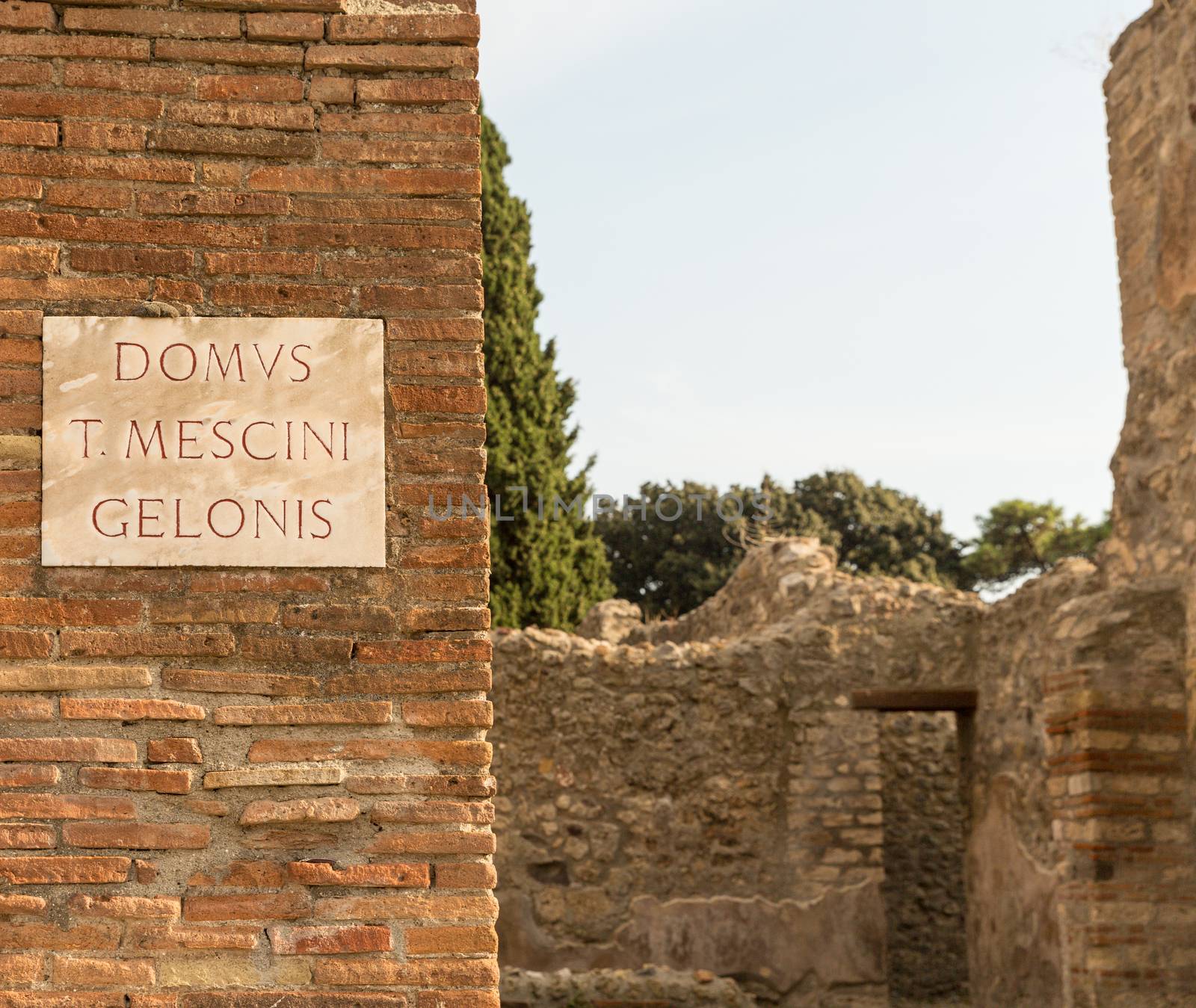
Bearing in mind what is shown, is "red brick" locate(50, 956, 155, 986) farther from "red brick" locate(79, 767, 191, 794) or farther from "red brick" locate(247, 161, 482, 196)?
"red brick" locate(247, 161, 482, 196)

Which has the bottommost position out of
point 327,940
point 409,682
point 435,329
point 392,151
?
point 327,940

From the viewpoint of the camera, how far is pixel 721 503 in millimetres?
23125

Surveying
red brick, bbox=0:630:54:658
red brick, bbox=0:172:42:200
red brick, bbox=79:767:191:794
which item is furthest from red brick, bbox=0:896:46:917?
red brick, bbox=0:172:42:200

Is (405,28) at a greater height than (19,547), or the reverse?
(405,28)

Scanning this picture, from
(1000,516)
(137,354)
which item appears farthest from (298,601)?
(1000,516)

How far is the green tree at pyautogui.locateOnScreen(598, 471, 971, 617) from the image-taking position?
2275 centimetres

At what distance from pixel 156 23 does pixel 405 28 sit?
498 millimetres

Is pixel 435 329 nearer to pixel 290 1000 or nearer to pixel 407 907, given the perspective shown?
pixel 407 907

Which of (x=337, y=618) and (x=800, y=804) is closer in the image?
(x=337, y=618)

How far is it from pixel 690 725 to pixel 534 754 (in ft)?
3.06

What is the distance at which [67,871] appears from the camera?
2945mm

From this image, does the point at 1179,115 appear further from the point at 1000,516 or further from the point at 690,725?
the point at 1000,516

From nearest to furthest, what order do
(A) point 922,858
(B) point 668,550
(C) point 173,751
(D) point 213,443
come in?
1. (C) point 173,751
2. (D) point 213,443
3. (A) point 922,858
4. (B) point 668,550

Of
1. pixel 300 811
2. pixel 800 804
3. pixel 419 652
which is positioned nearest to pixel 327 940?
pixel 300 811
